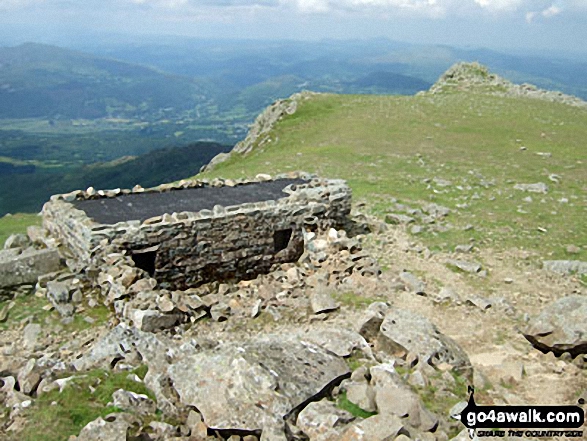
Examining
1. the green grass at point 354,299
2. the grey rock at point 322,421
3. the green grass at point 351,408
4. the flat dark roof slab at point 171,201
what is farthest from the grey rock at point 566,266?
the grey rock at point 322,421

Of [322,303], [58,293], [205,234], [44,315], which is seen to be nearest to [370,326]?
[322,303]

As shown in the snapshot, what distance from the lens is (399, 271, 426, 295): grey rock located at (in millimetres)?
14319

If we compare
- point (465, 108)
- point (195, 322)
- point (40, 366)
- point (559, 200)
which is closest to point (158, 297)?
point (195, 322)

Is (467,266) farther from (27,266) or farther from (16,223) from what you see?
(16,223)

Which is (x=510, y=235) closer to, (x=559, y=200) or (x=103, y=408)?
(x=559, y=200)

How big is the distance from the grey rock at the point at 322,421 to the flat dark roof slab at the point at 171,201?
9385 millimetres

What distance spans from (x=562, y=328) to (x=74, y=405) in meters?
10.2

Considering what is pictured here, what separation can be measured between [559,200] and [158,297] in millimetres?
20262

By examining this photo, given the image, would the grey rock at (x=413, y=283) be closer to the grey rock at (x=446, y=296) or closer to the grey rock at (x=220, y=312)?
the grey rock at (x=446, y=296)

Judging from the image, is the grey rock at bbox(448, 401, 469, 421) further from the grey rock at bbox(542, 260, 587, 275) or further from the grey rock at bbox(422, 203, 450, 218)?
the grey rock at bbox(422, 203, 450, 218)

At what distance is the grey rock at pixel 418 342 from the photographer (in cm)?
961

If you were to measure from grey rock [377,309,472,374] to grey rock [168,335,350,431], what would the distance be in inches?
69.9

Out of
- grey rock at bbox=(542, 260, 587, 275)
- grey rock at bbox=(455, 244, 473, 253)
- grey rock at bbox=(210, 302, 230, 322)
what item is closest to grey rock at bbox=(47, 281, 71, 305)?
grey rock at bbox=(210, 302, 230, 322)

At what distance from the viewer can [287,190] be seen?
1817cm
